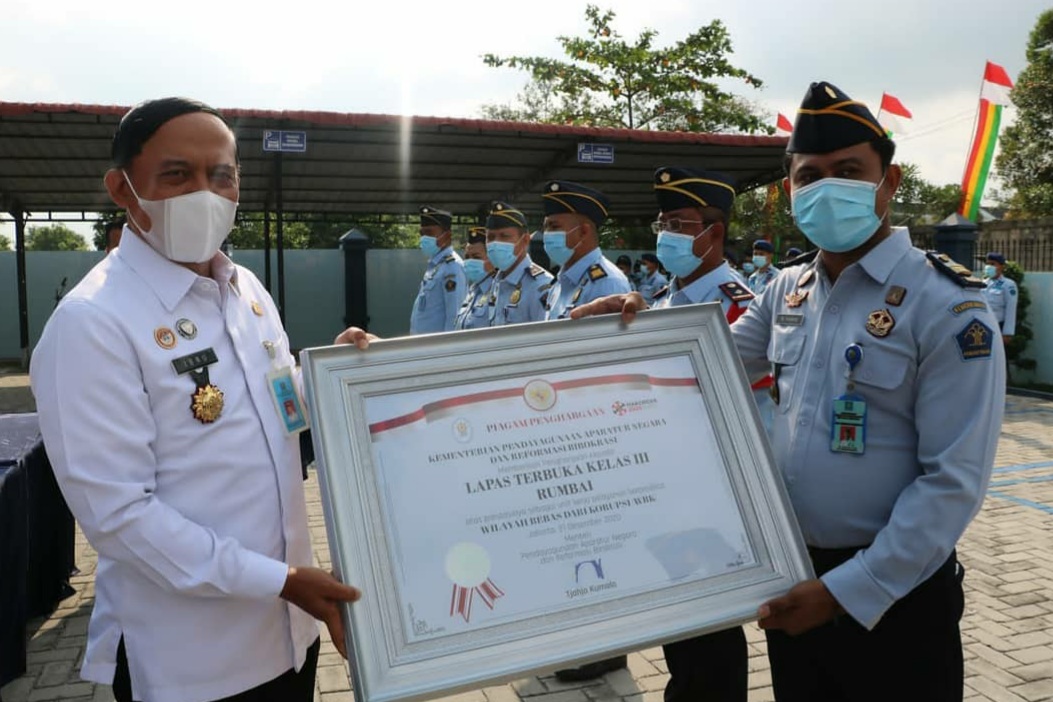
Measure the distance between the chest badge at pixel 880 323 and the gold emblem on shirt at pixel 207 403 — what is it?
1.36 meters

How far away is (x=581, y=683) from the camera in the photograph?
309 centimetres

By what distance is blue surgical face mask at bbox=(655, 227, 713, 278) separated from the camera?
341 cm

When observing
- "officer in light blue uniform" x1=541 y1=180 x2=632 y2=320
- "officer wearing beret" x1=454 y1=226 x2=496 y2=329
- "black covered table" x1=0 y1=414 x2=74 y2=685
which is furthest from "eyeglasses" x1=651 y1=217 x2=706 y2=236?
"black covered table" x1=0 y1=414 x2=74 y2=685

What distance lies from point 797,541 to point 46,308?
17652 mm

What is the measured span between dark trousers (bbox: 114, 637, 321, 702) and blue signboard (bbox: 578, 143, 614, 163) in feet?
32.9

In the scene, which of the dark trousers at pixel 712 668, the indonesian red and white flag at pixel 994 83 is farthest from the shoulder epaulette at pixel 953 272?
the indonesian red and white flag at pixel 994 83

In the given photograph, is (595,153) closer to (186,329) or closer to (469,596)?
(186,329)

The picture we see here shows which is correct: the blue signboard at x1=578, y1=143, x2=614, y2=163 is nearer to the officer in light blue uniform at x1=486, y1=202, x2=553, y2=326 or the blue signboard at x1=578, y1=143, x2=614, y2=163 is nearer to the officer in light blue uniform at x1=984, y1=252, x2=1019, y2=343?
the officer in light blue uniform at x1=486, y1=202, x2=553, y2=326

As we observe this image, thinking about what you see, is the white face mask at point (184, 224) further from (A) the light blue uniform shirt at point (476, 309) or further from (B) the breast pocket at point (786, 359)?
(A) the light blue uniform shirt at point (476, 309)

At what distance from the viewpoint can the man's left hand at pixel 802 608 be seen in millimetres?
1558

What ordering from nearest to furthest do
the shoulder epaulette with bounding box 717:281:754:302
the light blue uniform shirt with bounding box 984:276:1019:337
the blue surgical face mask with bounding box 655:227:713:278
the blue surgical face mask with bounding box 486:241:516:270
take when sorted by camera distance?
1. the shoulder epaulette with bounding box 717:281:754:302
2. the blue surgical face mask with bounding box 655:227:713:278
3. the blue surgical face mask with bounding box 486:241:516:270
4. the light blue uniform shirt with bounding box 984:276:1019:337

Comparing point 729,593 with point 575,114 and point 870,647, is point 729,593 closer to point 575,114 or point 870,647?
point 870,647

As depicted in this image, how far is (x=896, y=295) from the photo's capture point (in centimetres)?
166

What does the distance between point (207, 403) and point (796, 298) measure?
138 cm
